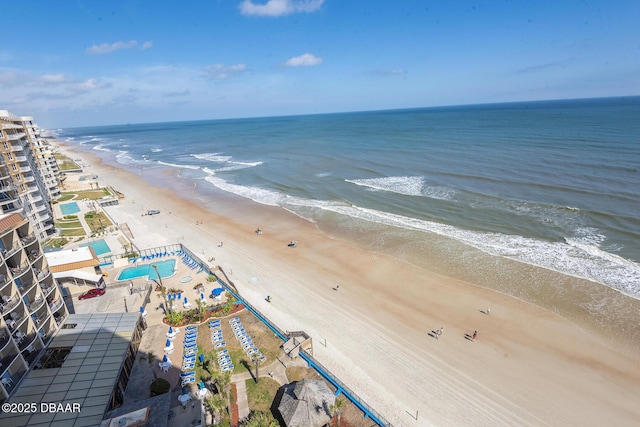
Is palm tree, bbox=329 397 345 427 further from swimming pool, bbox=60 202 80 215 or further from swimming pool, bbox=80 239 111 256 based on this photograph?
swimming pool, bbox=60 202 80 215

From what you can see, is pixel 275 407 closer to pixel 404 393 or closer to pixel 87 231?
pixel 404 393

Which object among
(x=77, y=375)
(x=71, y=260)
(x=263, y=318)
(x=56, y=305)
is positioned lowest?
(x=263, y=318)

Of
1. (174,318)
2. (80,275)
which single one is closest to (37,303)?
(174,318)

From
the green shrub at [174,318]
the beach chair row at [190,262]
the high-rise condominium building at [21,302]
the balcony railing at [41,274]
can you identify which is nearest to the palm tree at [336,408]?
the green shrub at [174,318]

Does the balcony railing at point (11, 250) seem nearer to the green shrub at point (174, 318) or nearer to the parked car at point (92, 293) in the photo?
the green shrub at point (174, 318)

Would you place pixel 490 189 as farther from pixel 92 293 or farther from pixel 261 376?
pixel 92 293

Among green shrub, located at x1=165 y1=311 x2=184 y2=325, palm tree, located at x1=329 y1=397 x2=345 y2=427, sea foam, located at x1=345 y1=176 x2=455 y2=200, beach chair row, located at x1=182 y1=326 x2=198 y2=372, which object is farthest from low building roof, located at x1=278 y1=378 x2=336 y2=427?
sea foam, located at x1=345 y1=176 x2=455 y2=200
